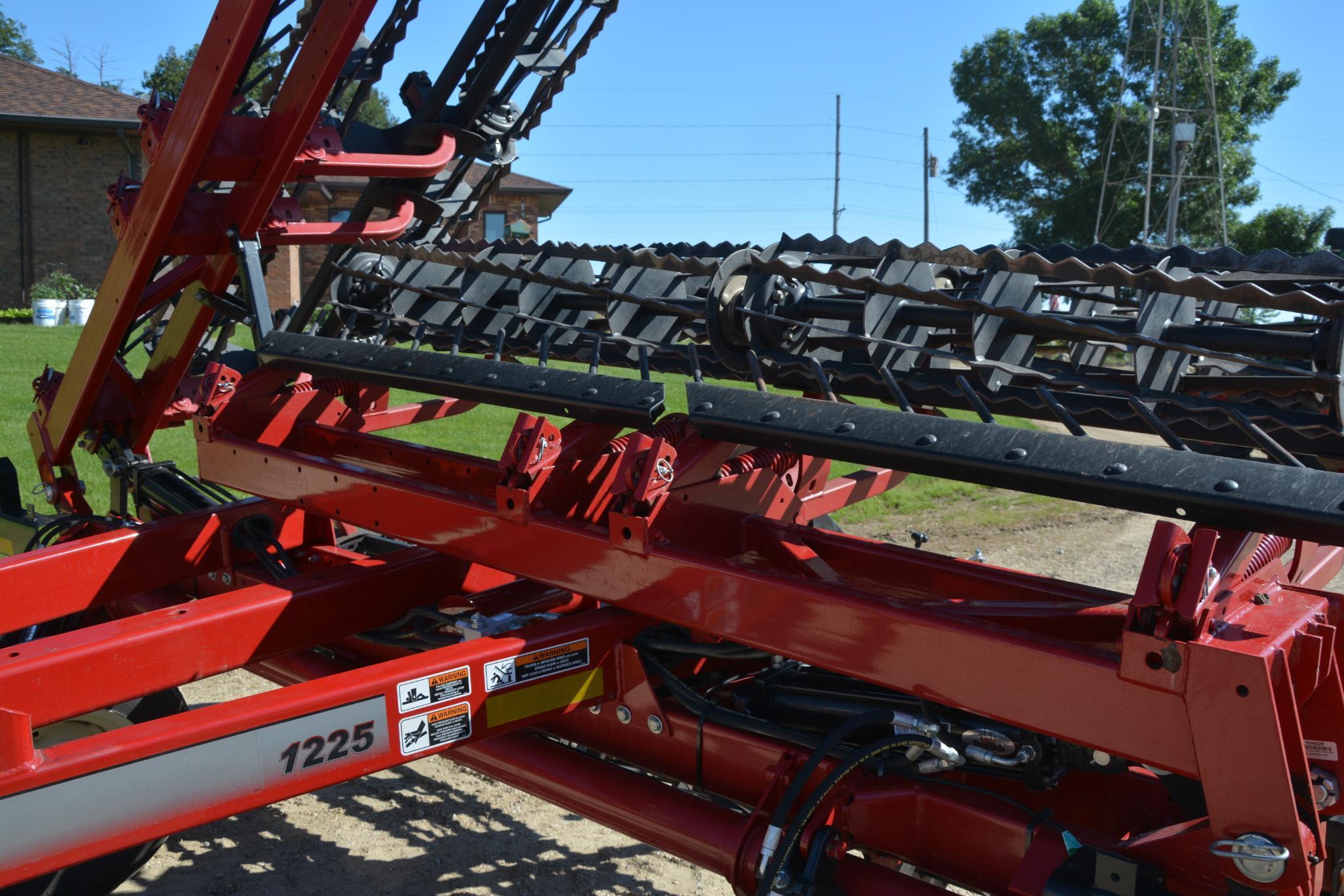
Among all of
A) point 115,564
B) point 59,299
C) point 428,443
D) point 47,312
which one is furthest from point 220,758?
point 59,299

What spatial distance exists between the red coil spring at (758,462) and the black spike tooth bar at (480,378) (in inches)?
14.3

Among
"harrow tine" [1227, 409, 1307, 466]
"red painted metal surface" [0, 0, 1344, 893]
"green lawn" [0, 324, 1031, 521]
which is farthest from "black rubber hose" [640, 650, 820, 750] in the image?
"green lawn" [0, 324, 1031, 521]

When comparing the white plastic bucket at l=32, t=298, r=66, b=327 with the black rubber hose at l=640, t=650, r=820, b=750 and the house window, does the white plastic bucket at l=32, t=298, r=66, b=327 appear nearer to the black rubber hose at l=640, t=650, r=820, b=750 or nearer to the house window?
the house window

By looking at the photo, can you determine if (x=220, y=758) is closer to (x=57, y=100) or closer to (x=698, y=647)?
(x=698, y=647)

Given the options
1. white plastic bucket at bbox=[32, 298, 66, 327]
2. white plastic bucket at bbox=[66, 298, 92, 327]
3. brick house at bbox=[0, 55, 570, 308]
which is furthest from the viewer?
brick house at bbox=[0, 55, 570, 308]

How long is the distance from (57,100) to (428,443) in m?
23.8

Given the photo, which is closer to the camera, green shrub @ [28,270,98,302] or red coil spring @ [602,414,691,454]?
red coil spring @ [602,414,691,454]

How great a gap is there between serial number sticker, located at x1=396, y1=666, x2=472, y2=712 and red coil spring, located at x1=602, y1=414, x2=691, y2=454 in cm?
73

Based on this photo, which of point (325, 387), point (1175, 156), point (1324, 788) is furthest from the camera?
point (1175, 156)

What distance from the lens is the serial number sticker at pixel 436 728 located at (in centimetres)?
237

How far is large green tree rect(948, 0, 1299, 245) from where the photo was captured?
126ft

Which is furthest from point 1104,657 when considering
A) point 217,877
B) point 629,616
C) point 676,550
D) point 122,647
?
point 217,877

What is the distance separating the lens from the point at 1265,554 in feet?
7.22

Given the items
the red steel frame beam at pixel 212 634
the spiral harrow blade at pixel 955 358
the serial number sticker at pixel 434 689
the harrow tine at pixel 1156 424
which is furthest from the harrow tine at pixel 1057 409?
the red steel frame beam at pixel 212 634
